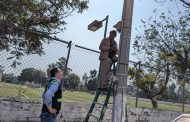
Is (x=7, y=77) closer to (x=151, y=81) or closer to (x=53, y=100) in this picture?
(x=53, y=100)

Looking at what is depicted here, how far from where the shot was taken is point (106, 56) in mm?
10055

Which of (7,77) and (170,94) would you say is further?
(170,94)

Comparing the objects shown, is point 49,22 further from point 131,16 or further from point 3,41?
point 131,16

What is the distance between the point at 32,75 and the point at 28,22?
1.44m

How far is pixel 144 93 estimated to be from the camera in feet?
58.5

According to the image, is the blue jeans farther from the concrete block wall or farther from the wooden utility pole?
the concrete block wall

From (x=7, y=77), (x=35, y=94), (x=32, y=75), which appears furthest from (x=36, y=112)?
(x=7, y=77)

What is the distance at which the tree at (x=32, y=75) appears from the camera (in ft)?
37.3

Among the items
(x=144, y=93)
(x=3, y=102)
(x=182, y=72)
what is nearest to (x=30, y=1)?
(x=3, y=102)

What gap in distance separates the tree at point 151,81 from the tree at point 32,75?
5.73m

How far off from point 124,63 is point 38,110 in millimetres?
4246

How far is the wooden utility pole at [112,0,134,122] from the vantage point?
26.3 feet

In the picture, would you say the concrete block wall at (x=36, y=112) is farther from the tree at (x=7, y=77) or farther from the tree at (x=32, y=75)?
the tree at (x=32, y=75)

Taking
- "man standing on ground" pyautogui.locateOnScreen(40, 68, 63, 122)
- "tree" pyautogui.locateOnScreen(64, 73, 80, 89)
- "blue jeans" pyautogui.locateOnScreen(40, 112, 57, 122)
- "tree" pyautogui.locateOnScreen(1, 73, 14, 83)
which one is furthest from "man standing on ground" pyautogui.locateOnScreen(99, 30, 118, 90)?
"tree" pyautogui.locateOnScreen(64, 73, 80, 89)
